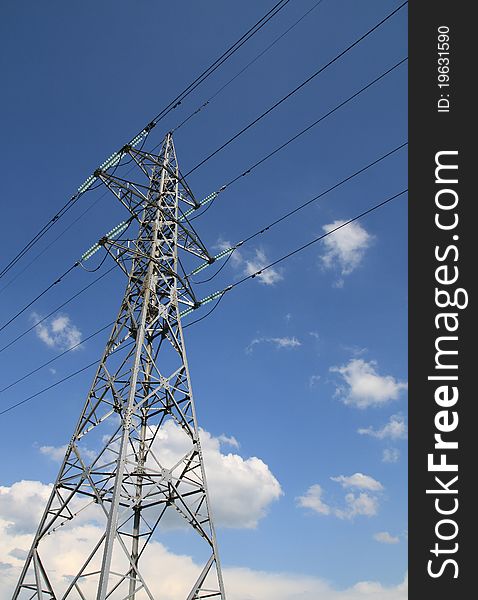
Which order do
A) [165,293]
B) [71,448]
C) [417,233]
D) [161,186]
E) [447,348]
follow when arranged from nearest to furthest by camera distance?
[447,348] → [417,233] → [71,448] → [165,293] → [161,186]

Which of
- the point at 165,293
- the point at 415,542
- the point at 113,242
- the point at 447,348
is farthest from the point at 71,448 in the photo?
the point at 447,348

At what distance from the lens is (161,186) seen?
18984 millimetres

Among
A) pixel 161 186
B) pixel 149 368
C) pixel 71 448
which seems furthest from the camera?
pixel 161 186

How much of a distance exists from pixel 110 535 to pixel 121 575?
116cm

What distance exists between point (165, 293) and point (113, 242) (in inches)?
103

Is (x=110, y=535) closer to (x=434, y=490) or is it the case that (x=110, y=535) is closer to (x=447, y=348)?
(x=434, y=490)

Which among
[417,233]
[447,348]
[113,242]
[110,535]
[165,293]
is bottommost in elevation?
[110,535]

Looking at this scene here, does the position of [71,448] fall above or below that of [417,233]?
below

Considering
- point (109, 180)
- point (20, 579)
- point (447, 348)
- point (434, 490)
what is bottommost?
point (20, 579)

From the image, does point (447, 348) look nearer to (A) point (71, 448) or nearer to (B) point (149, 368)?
(B) point (149, 368)

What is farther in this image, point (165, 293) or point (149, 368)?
point (165, 293)

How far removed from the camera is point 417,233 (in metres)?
11.2

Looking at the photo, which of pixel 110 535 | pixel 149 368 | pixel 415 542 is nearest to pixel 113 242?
pixel 149 368

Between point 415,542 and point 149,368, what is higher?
point 149,368
